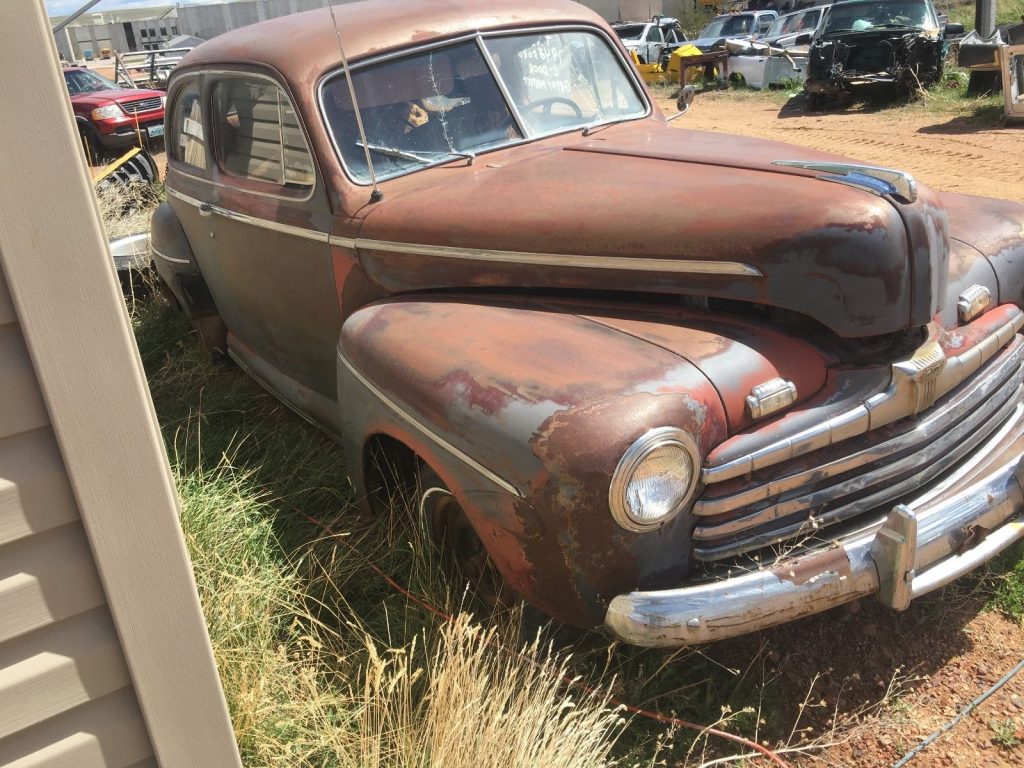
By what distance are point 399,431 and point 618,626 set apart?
32.0 inches

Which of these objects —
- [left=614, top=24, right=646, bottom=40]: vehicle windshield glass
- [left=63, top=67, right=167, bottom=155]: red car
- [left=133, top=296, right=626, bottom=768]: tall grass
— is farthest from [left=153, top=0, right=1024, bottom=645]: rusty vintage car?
[left=614, top=24, right=646, bottom=40]: vehicle windshield glass

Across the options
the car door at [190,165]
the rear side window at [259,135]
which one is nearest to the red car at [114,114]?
the car door at [190,165]

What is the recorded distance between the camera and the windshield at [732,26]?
63.4ft

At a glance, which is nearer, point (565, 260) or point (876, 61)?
point (565, 260)

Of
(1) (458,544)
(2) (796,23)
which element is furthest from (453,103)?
(2) (796,23)

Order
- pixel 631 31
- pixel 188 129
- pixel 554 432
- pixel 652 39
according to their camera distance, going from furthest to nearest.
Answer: pixel 631 31
pixel 652 39
pixel 188 129
pixel 554 432

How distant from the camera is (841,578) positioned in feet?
6.88

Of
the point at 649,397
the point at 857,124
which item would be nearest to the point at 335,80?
the point at 649,397

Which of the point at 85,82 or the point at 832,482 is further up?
the point at 85,82

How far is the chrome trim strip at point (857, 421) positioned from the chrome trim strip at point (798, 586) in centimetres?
24

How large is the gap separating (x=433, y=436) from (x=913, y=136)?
9.51m

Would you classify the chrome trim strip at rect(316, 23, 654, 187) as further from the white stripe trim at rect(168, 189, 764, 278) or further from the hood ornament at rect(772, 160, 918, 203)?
the hood ornament at rect(772, 160, 918, 203)

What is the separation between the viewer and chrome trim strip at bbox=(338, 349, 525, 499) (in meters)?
2.12

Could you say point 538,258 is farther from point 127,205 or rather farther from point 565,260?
point 127,205
